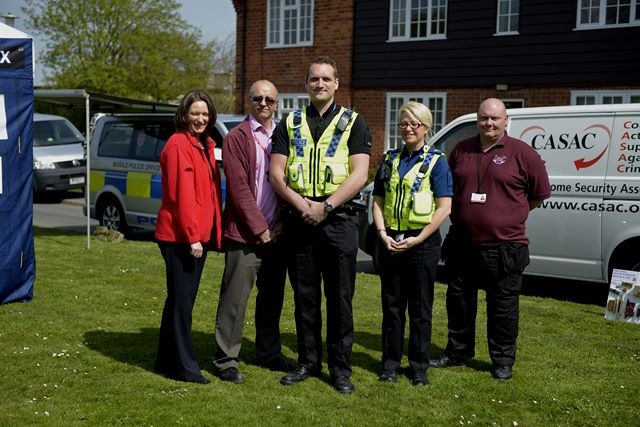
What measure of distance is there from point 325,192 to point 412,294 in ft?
3.16

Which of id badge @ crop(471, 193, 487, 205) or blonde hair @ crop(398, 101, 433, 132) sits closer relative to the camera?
blonde hair @ crop(398, 101, 433, 132)

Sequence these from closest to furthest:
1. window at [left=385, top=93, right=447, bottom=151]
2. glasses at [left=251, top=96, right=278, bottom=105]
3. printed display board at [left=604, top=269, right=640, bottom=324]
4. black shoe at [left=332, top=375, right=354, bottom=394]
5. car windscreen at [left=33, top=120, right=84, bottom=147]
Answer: black shoe at [left=332, top=375, right=354, bottom=394], glasses at [left=251, top=96, right=278, bottom=105], printed display board at [left=604, top=269, right=640, bottom=324], window at [left=385, top=93, right=447, bottom=151], car windscreen at [left=33, top=120, right=84, bottom=147]

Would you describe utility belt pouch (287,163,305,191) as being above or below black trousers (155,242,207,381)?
above

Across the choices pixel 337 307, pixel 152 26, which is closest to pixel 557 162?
pixel 337 307

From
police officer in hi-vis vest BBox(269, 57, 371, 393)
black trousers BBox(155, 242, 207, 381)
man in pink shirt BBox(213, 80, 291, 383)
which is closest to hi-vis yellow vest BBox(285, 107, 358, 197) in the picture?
police officer in hi-vis vest BBox(269, 57, 371, 393)

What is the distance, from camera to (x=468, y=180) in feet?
19.0

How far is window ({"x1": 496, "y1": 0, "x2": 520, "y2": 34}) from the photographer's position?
1783 centimetres

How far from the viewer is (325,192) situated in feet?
17.4

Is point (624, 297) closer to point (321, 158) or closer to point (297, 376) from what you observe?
point (297, 376)

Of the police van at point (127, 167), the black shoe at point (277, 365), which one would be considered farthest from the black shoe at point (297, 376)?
the police van at point (127, 167)

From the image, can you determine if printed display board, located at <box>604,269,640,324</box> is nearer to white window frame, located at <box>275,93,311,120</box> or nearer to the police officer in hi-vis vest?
the police officer in hi-vis vest

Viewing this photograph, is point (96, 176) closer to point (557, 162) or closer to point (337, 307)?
point (557, 162)

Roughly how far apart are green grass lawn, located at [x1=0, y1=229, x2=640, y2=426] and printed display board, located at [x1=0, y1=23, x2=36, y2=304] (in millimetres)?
376

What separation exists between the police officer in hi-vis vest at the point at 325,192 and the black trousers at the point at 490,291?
93 cm
